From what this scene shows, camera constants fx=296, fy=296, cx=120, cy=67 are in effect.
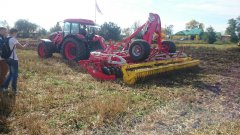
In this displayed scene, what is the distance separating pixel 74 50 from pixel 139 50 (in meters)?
4.80

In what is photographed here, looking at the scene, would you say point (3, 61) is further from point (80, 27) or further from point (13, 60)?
point (80, 27)

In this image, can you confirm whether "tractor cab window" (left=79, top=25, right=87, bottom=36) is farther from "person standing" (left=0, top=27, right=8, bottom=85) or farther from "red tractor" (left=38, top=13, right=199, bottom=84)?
"person standing" (left=0, top=27, right=8, bottom=85)

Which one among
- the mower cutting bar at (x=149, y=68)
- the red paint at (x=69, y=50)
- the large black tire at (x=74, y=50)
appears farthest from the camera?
the red paint at (x=69, y=50)

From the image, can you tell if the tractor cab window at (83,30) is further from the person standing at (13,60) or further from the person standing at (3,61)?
the person standing at (13,60)

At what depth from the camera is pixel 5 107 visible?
582 cm

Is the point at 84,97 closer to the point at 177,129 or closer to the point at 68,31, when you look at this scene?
the point at 177,129

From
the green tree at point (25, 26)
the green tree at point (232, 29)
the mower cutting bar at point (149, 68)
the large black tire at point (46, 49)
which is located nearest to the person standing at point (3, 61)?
the mower cutting bar at point (149, 68)

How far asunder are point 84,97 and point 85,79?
2466 mm

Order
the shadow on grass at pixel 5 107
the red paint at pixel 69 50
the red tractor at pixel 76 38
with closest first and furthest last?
1. the shadow on grass at pixel 5 107
2. the red tractor at pixel 76 38
3. the red paint at pixel 69 50

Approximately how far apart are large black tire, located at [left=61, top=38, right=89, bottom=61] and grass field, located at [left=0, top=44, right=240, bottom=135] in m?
3.37

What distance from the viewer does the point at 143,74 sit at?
908 cm

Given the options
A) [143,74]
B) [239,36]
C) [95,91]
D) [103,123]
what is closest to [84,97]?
[95,91]

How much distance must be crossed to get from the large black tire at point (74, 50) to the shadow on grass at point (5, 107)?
6.19 metres

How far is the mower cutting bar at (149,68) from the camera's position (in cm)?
881
